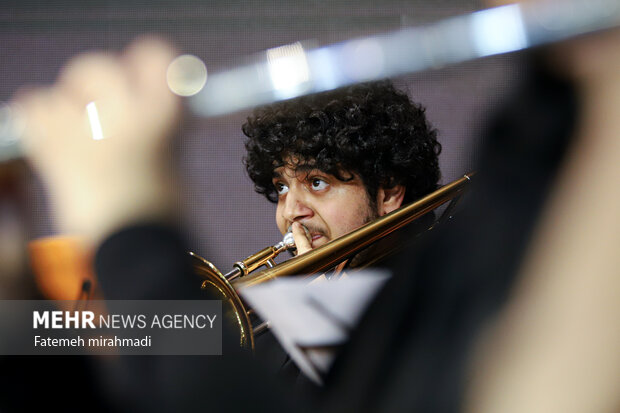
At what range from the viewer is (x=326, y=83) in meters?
0.66

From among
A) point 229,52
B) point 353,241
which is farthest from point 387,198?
point 229,52

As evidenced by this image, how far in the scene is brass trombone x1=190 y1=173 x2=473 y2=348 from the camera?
1.99 ft

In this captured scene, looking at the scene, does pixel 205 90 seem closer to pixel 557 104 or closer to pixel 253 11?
pixel 253 11

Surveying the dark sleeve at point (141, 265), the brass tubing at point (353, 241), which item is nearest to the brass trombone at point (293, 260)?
the brass tubing at point (353, 241)

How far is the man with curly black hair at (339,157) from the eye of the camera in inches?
25.9

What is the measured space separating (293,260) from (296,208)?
0.07 m

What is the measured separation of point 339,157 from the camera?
663mm

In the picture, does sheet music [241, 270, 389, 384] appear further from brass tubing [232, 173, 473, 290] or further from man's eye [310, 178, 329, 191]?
man's eye [310, 178, 329, 191]

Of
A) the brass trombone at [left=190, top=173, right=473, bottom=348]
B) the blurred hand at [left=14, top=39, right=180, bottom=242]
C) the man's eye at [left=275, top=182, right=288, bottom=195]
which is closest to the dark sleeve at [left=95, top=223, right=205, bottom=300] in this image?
the blurred hand at [left=14, top=39, right=180, bottom=242]

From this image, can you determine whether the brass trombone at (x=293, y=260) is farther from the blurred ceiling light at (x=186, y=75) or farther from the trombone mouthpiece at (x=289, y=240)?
the blurred ceiling light at (x=186, y=75)

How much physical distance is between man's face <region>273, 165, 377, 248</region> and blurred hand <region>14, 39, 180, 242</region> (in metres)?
0.19

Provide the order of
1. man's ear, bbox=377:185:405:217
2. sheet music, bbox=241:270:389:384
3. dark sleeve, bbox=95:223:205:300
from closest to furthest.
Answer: dark sleeve, bbox=95:223:205:300
sheet music, bbox=241:270:389:384
man's ear, bbox=377:185:405:217

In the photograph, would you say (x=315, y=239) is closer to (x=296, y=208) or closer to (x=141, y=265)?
(x=296, y=208)

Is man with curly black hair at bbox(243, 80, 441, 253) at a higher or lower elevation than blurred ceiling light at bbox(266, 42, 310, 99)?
lower
